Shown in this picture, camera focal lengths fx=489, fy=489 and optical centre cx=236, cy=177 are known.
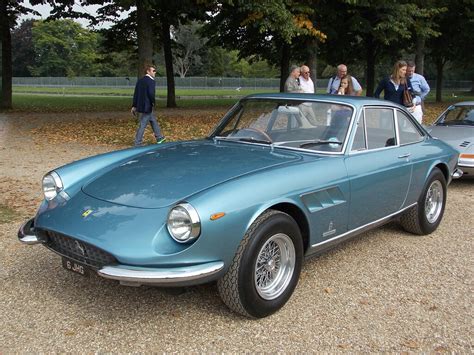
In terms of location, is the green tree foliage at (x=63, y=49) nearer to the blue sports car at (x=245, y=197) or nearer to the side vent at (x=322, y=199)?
the blue sports car at (x=245, y=197)

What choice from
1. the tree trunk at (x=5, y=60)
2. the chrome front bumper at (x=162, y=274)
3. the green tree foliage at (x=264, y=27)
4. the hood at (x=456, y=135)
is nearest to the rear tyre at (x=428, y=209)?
the hood at (x=456, y=135)

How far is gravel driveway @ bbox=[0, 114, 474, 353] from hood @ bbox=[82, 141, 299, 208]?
0.71 meters

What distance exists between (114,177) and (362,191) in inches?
81.0

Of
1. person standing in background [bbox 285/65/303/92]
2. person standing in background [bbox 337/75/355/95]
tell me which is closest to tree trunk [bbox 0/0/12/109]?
person standing in background [bbox 285/65/303/92]

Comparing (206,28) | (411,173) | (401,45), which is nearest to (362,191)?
(411,173)

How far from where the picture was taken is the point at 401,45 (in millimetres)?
28516

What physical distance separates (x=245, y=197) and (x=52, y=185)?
1.71 metres

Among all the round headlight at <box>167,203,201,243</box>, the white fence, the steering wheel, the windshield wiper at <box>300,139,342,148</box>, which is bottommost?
the round headlight at <box>167,203,201,243</box>

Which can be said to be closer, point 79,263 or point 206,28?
point 79,263

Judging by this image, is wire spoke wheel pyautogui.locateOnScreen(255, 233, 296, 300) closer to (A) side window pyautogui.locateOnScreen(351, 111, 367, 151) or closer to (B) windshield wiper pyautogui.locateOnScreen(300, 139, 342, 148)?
(B) windshield wiper pyautogui.locateOnScreen(300, 139, 342, 148)

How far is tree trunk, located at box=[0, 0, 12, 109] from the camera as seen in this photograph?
21297mm

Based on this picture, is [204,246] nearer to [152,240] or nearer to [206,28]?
[152,240]

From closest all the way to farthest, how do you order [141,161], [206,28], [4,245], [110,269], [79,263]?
[110,269] → [79,263] → [141,161] → [4,245] → [206,28]

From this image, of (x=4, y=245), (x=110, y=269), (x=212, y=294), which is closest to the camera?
(x=110, y=269)
